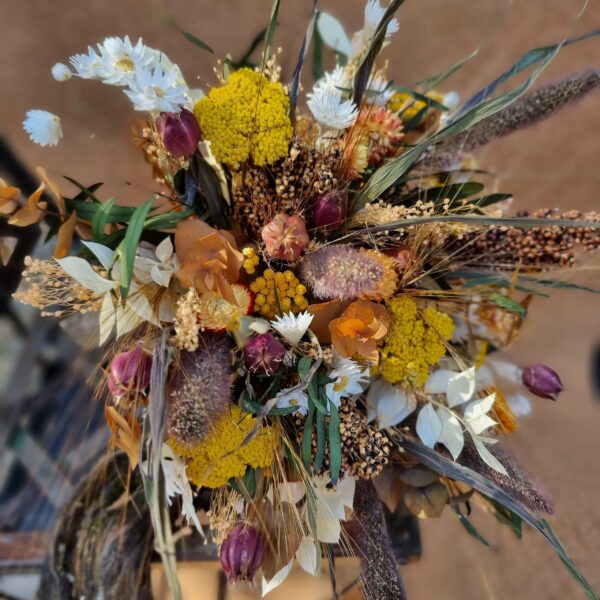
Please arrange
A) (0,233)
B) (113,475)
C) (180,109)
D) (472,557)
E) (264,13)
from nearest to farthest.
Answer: (180,109) < (113,475) < (0,233) < (472,557) < (264,13)

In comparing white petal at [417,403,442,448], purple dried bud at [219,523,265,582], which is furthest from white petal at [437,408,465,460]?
purple dried bud at [219,523,265,582]

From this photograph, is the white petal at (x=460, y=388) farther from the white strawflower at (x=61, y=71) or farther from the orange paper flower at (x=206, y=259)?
the white strawflower at (x=61, y=71)

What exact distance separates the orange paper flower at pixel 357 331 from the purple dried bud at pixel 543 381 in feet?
0.77

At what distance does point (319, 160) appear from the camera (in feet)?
1.72

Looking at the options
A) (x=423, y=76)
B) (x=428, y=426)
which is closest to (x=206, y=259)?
(x=428, y=426)

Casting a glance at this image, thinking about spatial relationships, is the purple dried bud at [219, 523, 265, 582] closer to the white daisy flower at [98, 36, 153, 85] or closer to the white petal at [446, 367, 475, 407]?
the white petal at [446, 367, 475, 407]

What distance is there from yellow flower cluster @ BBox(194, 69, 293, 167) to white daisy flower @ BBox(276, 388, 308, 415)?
0.22 meters

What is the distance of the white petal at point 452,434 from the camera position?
0.56m

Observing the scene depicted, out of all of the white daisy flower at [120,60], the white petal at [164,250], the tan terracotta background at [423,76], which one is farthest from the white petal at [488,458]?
the tan terracotta background at [423,76]

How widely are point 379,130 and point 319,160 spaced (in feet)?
0.31

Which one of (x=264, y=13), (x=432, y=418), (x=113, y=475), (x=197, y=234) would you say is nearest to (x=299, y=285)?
(x=197, y=234)

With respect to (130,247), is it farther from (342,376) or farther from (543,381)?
(543,381)

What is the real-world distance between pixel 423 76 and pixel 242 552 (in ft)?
4.80

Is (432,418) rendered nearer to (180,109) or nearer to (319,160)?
(319,160)
